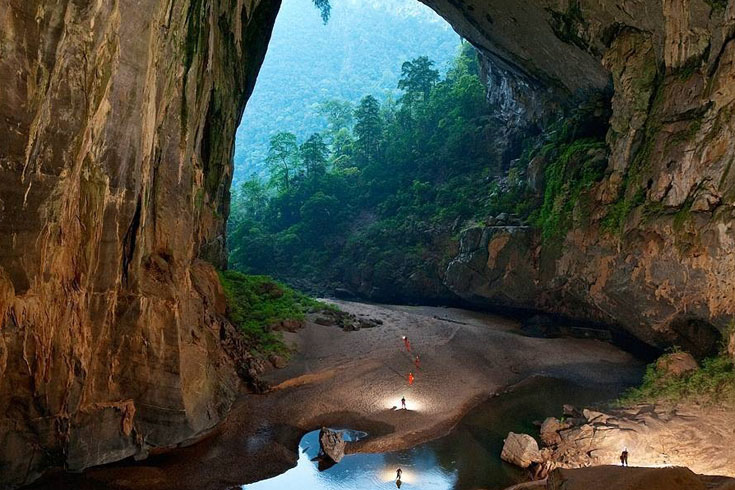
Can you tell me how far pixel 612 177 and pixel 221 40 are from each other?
53.3 feet

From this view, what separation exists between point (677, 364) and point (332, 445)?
11790 mm

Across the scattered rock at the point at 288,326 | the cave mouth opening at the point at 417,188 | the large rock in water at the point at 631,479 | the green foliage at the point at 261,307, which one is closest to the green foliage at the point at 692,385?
the cave mouth opening at the point at 417,188

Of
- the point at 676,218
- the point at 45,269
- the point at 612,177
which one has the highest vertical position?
the point at 612,177

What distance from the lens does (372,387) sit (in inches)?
703

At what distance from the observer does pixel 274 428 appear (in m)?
15.1

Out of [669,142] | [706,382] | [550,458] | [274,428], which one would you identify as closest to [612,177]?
[669,142]

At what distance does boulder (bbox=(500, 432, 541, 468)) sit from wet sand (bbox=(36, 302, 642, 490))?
2.44 metres

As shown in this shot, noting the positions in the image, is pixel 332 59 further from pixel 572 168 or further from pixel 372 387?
pixel 372 387

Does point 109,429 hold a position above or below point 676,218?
below

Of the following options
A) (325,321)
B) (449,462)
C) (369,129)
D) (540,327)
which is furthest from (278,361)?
(369,129)

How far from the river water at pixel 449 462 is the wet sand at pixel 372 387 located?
1.36 ft

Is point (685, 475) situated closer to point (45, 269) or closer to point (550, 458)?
point (550, 458)

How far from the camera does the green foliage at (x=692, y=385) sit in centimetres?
1474

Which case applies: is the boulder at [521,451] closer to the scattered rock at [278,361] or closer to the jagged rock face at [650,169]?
the jagged rock face at [650,169]
